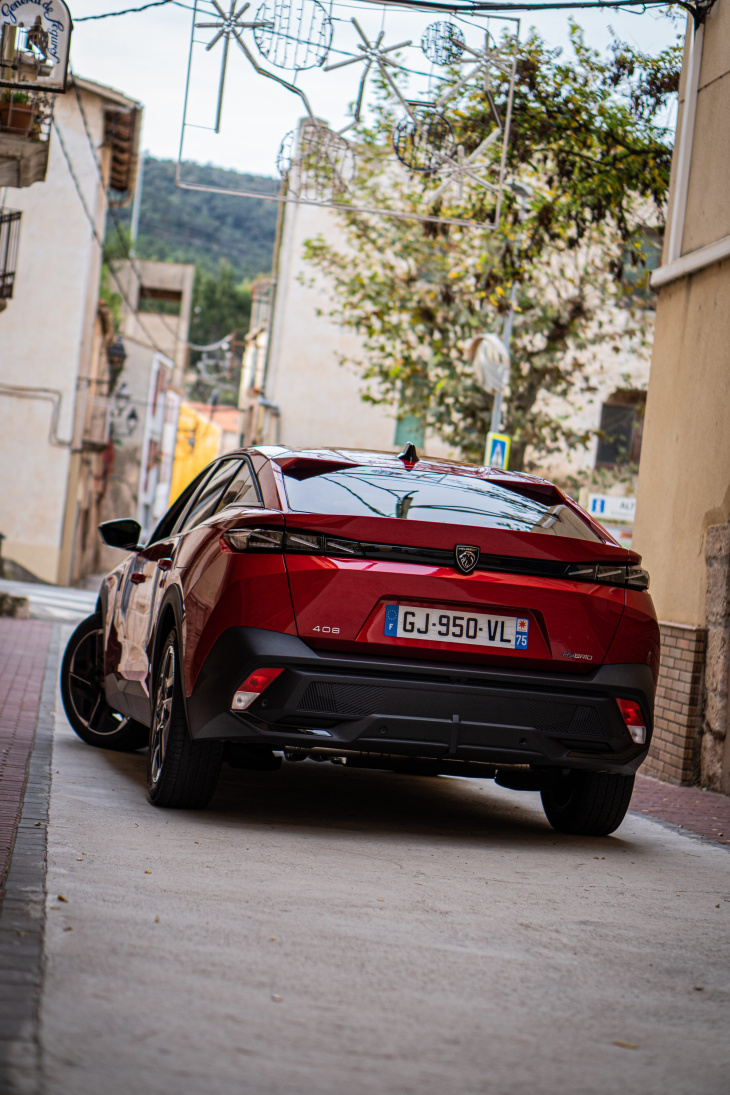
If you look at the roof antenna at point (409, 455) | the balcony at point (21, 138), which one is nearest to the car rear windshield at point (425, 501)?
the roof antenna at point (409, 455)

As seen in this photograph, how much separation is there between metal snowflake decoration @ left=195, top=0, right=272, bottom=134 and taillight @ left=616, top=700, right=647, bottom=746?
253 inches

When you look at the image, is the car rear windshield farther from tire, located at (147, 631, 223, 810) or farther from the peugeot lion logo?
tire, located at (147, 631, 223, 810)

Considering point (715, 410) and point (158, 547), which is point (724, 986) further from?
point (715, 410)

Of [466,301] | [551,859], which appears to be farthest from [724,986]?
[466,301]

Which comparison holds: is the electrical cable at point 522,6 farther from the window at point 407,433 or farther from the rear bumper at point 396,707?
Answer: the window at point 407,433

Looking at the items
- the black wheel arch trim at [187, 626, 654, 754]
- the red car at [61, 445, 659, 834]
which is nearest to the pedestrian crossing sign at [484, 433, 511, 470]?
the red car at [61, 445, 659, 834]

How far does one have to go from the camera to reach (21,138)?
18.6 metres

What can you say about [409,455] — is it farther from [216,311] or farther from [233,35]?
[216,311]

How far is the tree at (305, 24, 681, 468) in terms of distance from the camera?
41.1 feet

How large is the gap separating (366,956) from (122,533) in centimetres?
440

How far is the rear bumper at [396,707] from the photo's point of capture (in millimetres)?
5062

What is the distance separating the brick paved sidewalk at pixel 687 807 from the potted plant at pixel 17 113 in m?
13.6

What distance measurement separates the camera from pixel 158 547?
22.3ft

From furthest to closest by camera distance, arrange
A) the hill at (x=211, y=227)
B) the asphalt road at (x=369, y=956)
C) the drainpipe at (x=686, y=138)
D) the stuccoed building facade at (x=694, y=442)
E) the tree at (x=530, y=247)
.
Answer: the hill at (x=211, y=227)
the tree at (x=530, y=247)
the drainpipe at (x=686, y=138)
the stuccoed building facade at (x=694, y=442)
the asphalt road at (x=369, y=956)
